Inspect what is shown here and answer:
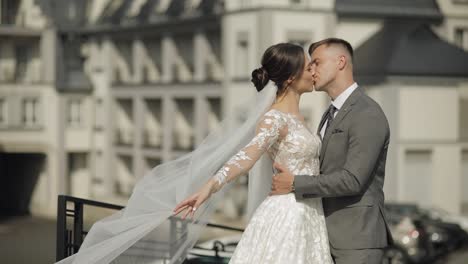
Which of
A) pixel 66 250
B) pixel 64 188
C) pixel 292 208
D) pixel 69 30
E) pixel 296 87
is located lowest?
pixel 64 188

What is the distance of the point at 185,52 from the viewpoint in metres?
48.5

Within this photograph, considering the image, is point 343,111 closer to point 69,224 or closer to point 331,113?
point 331,113

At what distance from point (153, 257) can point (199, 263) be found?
358 centimetres

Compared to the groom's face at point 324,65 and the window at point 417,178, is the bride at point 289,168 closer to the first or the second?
the groom's face at point 324,65

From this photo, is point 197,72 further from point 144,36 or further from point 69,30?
point 69,30

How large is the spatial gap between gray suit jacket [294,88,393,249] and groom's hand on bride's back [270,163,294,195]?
90mm

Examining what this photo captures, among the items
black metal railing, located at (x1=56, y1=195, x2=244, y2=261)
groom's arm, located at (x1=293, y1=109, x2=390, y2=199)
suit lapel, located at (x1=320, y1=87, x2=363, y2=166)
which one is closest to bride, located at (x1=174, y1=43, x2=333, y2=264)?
suit lapel, located at (x1=320, y1=87, x2=363, y2=166)

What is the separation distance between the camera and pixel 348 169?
6051 millimetres

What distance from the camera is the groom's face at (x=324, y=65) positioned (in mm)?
6285

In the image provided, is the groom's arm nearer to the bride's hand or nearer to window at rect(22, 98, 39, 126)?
the bride's hand

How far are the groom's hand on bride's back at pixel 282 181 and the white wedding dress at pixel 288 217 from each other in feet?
0.18

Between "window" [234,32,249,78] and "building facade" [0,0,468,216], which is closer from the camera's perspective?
"building facade" [0,0,468,216]

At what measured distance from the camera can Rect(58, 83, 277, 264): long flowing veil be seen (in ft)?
23.6

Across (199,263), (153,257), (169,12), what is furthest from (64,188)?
(153,257)
